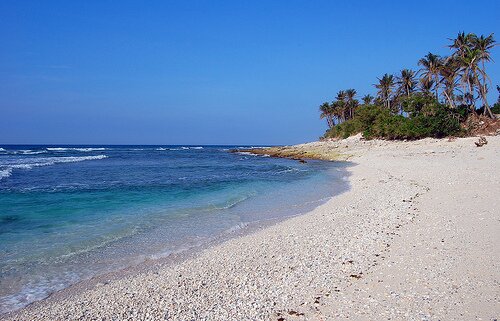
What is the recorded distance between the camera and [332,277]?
666 centimetres

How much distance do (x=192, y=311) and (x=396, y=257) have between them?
4579 mm

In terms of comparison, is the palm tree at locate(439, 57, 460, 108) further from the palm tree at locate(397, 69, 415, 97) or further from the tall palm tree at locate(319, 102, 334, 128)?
the tall palm tree at locate(319, 102, 334, 128)

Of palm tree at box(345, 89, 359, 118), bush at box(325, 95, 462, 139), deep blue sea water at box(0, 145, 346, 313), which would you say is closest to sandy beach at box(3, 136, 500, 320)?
deep blue sea water at box(0, 145, 346, 313)

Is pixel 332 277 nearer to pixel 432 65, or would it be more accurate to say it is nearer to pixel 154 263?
pixel 154 263

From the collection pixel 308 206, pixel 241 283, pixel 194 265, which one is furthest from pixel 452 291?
pixel 308 206

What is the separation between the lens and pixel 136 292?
6523 millimetres

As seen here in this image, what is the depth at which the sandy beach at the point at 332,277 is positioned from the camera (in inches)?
213

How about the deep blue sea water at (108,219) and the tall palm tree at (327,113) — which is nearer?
the deep blue sea water at (108,219)

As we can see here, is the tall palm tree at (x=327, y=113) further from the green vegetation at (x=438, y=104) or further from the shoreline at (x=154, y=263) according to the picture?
the shoreline at (x=154, y=263)

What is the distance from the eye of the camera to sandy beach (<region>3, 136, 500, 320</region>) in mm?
5402

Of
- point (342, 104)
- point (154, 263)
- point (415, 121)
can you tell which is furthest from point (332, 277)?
point (342, 104)

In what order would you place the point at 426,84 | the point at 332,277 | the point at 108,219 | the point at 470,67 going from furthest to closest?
1. the point at 426,84
2. the point at 470,67
3. the point at 108,219
4. the point at 332,277

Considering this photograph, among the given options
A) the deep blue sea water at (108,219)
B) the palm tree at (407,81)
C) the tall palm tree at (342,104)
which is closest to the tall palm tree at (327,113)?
the tall palm tree at (342,104)

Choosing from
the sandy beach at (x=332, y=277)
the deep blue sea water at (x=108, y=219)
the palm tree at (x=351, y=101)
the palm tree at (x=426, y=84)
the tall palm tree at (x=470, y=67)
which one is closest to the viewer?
the sandy beach at (x=332, y=277)
